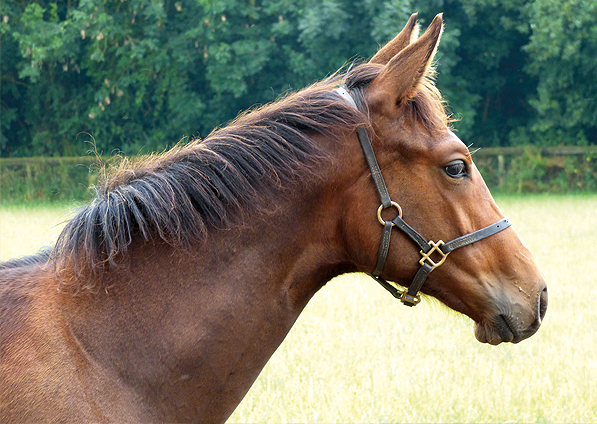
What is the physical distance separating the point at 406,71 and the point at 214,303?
1.04m

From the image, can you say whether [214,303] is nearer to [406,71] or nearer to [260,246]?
[260,246]

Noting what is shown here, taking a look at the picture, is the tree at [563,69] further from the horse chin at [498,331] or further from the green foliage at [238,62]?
the horse chin at [498,331]

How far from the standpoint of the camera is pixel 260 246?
2.06 m

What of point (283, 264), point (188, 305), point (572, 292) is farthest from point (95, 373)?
point (572, 292)

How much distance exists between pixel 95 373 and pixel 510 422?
2.87 m

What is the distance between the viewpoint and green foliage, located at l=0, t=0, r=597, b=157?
21156mm

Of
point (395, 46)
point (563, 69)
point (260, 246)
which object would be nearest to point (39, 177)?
point (563, 69)

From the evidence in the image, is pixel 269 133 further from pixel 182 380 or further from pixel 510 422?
pixel 510 422

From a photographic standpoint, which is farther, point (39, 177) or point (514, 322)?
point (39, 177)

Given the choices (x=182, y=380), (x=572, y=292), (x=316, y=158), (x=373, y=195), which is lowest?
(x=572, y=292)

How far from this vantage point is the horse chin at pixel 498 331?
2.17 meters

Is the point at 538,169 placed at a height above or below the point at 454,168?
below

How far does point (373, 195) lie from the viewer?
6.79 ft

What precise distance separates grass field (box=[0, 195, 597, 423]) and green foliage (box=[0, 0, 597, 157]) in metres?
15.4
